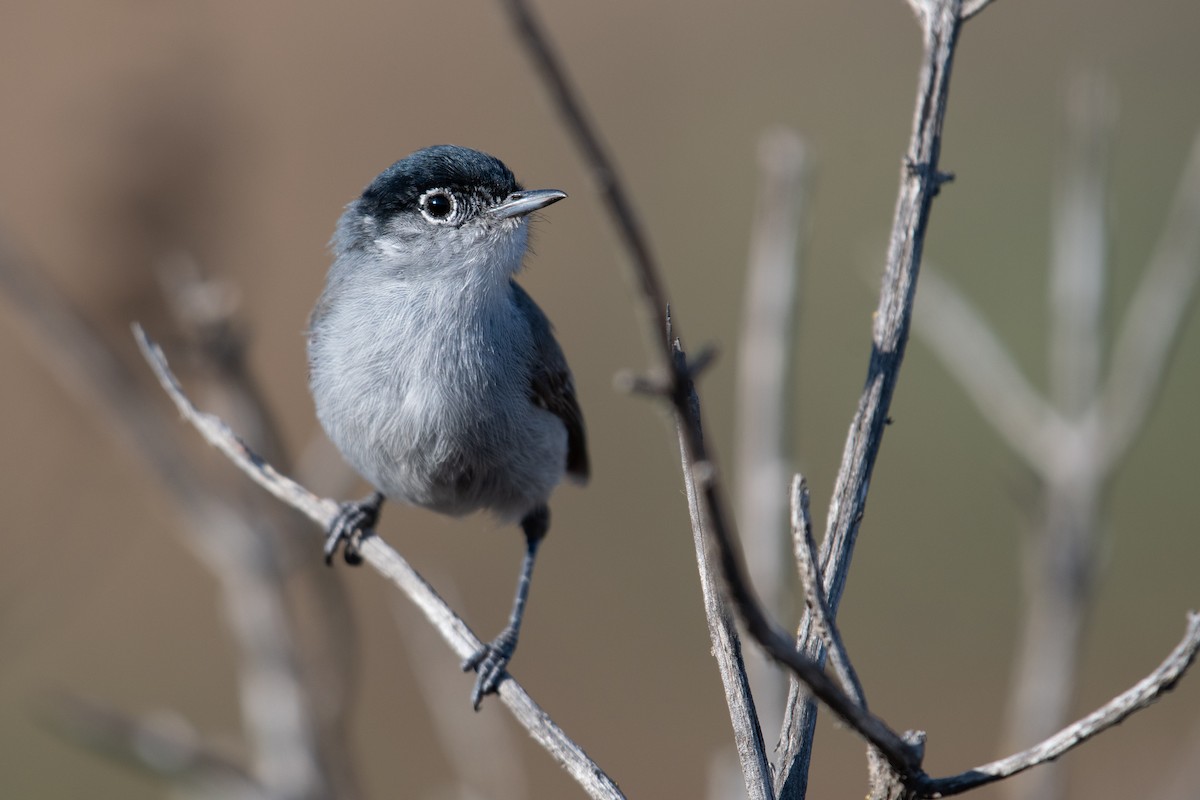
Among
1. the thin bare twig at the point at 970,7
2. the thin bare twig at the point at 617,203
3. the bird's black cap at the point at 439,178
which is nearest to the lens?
the thin bare twig at the point at 617,203

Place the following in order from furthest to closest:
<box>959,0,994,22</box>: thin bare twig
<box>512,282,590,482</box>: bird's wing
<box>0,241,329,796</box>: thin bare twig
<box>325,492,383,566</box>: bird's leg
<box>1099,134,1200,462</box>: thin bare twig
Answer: <box>325,492,383,566</box>: bird's leg < <box>512,282,590,482</box>: bird's wing < <box>0,241,329,796</box>: thin bare twig < <box>1099,134,1200,462</box>: thin bare twig < <box>959,0,994,22</box>: thin bare twig

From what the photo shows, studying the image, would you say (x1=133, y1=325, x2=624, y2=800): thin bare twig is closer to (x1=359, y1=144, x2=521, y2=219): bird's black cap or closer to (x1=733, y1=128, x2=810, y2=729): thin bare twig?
(x1=733, y1=128, x2=810, y2=729): thin bare twig

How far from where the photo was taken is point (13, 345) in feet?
26.5

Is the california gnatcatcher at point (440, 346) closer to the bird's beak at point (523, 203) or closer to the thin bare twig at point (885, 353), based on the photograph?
the bird's beak at point (523, 203)

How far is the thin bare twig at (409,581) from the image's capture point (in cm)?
186

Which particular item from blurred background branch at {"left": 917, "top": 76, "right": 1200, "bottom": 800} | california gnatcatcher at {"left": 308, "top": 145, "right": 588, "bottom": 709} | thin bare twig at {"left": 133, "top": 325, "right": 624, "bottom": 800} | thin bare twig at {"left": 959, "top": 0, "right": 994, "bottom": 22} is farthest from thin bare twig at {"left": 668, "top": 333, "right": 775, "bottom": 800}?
california gnatcatcher at {"left": 308, "top": 145, "right": 588, "bottom": 709}

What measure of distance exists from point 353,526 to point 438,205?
3.67 ft

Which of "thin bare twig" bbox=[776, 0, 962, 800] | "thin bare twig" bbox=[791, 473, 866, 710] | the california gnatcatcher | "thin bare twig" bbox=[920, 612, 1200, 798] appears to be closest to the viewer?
"thin bare twig" bbox=[920, 612, 1200, 798]

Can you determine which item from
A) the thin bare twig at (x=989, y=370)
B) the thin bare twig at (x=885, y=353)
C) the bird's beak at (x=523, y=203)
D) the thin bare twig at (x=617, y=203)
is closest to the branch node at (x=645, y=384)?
the thin bare twig at (x=617, y=203)

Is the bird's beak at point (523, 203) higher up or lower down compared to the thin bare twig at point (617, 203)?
higher up

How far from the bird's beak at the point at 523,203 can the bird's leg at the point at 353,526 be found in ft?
3.60

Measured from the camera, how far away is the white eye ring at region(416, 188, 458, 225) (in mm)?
3381

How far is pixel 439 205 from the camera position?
11.1 ft

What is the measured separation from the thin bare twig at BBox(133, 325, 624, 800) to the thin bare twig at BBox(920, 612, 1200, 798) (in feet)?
1.80
